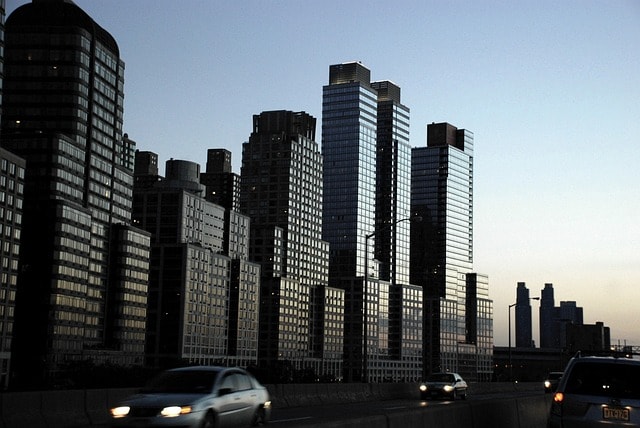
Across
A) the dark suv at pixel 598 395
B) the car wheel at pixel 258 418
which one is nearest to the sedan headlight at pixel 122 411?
the car wheel at pixel 258 418

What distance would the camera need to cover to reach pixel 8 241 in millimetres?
161375

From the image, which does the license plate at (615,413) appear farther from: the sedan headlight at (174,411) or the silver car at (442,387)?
the silver car at (442,387)

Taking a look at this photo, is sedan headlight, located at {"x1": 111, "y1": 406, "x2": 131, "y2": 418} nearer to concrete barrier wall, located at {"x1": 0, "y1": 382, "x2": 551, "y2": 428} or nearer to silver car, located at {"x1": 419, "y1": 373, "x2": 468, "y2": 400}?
concrete barrier wall, located at {"x1": 0, "y1": 382, "x2": 551, "y2": 428}

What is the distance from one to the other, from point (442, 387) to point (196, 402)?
30878mm

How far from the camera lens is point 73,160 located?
628 ft

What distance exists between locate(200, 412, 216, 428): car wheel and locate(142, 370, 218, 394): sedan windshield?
0.54 metres

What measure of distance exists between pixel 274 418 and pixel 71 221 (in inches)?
6279

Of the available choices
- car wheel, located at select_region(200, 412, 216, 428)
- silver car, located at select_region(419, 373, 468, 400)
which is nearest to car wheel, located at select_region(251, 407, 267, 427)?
car wheel, located at select_region(200, 412, 216, 428)

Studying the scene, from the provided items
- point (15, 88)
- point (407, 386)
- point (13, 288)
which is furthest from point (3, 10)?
point (407, 386)

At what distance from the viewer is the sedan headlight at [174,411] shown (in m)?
19.1

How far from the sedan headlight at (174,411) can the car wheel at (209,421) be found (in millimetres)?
568

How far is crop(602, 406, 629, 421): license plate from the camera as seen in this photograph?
1473cm

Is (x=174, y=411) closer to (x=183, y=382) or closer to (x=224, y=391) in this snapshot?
(x=183, y=382)

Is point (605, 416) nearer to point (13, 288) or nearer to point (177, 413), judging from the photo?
point (177, 413)
